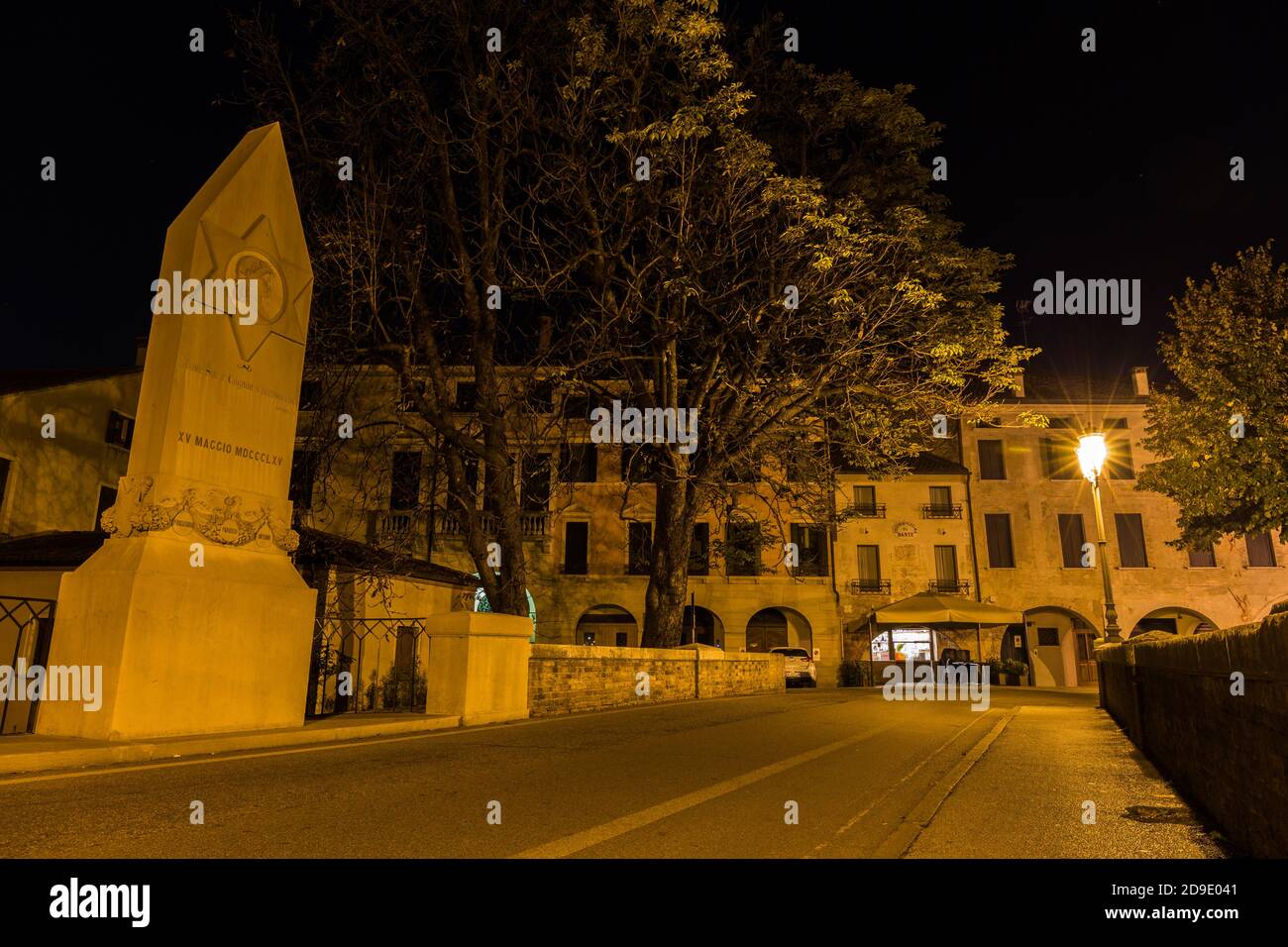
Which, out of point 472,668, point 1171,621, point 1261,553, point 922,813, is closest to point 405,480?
point 472,668

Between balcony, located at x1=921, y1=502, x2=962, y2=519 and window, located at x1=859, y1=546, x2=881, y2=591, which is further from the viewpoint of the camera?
balcony, located at x1=921, y1=502, x2=962, y2=519

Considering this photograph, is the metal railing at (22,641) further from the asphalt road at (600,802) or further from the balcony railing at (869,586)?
the balcony railing at (869,586)

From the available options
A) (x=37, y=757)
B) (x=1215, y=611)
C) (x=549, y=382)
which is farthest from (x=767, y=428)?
(x=1215, y=611)

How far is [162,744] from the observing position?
23.0 feet

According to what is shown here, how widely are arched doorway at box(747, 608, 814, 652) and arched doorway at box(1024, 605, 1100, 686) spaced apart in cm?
1037

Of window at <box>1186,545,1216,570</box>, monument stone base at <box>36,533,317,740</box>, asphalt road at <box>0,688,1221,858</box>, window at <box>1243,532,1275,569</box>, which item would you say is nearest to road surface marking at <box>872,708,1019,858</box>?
asphalt road at <box>0,688,1221,858</box>

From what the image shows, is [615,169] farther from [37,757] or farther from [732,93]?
[37,757]

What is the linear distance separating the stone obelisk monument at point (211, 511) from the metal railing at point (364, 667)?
16.6 ft

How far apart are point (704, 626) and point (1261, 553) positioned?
23.8m

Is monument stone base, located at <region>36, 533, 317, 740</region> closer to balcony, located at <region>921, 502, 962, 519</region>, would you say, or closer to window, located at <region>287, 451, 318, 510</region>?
window, located at <region>287, 451, 318, 510</region>

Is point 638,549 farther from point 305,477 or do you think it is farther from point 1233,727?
point 1233,727

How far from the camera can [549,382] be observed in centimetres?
1588

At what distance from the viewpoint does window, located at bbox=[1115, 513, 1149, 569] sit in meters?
35.6

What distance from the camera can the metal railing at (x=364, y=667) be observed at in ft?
46.3
